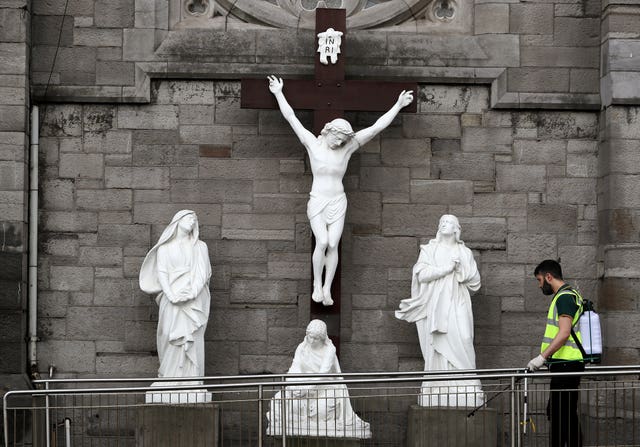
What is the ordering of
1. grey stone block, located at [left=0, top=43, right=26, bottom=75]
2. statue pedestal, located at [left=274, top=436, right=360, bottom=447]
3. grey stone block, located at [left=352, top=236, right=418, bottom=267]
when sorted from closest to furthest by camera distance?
statue pedestal, located at [left=274, top=436, right=360, bottom=447] < grey stone block, located at [left=0, top=43, right=26, bottom=75] < grey stone block, located at [left=352, top=236, right=418, bottom=267]

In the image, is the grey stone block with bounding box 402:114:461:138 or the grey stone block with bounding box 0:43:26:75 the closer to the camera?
the grey stone block with bounding box 0:43:26:75

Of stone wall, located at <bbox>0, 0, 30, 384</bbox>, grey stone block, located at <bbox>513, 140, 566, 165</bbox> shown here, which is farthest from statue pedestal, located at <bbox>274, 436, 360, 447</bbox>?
grey stone block, located at <bbox>513, 140, 566, 165</bbox>

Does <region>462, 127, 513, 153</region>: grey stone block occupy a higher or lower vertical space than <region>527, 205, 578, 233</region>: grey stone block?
higher

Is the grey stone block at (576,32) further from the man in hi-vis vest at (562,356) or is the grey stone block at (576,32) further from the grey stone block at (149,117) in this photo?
the grey stone block at (149,117)

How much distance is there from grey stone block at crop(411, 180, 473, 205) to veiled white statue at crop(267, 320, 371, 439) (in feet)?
6.14

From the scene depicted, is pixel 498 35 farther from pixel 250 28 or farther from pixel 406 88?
pixel 250 28

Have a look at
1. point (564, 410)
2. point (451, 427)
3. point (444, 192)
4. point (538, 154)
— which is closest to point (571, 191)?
point (538, 154)

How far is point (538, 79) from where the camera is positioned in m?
15.0

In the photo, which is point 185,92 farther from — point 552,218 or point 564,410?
point 564,410

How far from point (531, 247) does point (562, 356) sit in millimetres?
3039

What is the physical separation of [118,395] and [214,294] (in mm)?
1305

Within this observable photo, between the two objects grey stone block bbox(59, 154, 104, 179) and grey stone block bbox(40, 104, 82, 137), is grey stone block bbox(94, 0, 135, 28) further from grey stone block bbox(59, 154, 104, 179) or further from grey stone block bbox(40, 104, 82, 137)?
grey stone block bbox(59, 154, 104, 179)

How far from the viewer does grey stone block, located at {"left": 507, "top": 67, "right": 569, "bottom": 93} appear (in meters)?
15.0

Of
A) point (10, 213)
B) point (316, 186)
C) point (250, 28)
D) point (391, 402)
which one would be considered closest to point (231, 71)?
point (250, 28)
